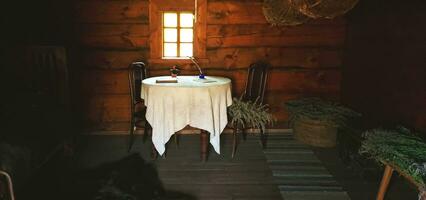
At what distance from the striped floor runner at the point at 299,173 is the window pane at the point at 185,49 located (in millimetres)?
1733

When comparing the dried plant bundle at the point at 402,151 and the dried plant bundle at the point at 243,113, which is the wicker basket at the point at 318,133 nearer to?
the dried plant bundle at the point at 243,113

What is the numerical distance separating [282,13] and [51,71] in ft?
8.98

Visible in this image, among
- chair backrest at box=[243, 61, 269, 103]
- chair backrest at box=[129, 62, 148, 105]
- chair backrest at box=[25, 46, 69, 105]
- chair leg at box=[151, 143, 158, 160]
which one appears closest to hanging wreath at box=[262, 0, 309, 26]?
chair backrest at box=[243, 61, 269, 103]

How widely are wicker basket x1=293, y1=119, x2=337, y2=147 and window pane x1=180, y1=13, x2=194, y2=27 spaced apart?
6.87 ft

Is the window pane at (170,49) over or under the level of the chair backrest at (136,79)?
over

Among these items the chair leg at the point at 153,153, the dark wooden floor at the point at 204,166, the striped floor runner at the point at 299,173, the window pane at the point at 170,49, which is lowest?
the dark wooden floor at the point at 204,166

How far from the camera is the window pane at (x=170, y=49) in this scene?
16.6ft

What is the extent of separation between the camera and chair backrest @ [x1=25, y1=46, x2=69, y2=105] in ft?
12.2

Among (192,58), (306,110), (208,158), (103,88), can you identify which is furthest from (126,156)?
(306,110)

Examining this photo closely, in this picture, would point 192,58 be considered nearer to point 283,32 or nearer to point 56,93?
point 283,32

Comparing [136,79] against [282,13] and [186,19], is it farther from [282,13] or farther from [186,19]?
[282,13]

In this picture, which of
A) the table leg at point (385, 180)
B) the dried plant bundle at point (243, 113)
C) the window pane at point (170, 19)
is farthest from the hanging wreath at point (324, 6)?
the window pane at point (170, 19)

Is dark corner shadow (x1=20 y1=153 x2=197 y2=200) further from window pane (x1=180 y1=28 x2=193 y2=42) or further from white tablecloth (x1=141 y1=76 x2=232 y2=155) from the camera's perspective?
window pane (x1=180 y1=28 x2=193 y2=42)

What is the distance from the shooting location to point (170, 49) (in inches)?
200
